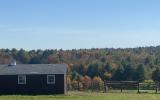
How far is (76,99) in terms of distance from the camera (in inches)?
1649

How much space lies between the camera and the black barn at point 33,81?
51156 millimetres

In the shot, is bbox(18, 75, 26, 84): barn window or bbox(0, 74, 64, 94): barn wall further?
bbox(18, 75, 26, 84): barn window

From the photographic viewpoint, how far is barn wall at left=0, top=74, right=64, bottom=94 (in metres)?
51.2

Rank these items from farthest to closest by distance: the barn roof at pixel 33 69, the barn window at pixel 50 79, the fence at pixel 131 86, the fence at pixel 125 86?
the fence at pixel 131 86, the fence at pixel 125 86, the barn roof at pixel 33 69, the barn window at pixel 50 79

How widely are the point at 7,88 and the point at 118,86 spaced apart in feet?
43.5

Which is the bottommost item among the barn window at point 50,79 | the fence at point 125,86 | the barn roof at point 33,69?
the fence at point 125,86

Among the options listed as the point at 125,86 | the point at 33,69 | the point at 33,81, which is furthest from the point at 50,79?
the point at 125,86

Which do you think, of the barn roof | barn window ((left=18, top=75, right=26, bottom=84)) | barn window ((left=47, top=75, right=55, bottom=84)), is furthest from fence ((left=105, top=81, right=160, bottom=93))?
barn window ((left=18, top=75, right=26, bottom=84))

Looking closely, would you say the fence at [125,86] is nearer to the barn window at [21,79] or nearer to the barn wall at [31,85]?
the barn wall at [31,85]

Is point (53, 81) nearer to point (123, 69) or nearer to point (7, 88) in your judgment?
point (7, 88)

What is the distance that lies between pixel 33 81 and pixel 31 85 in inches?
19.1

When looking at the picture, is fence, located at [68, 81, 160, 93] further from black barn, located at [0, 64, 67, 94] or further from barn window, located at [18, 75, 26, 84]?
barn window, located at [18, 75, 26, 84]

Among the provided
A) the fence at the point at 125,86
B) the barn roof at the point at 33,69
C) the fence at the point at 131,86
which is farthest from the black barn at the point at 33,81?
the fence at the point at 131,86

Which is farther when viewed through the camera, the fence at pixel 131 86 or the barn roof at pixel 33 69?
the fence at pixel 131 86
